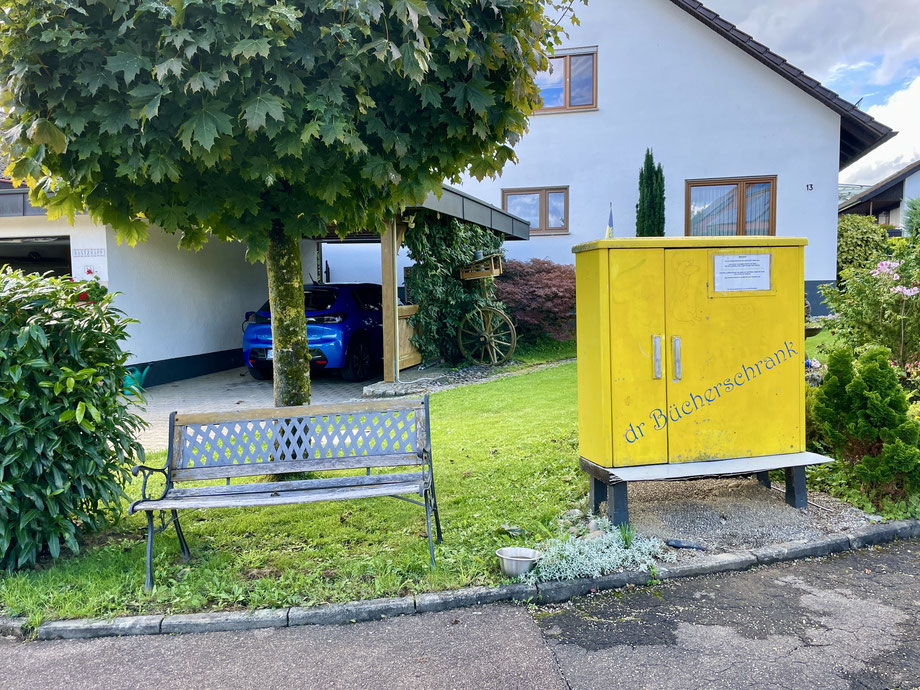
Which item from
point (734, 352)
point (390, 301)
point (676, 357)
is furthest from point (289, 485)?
point (390, 301)

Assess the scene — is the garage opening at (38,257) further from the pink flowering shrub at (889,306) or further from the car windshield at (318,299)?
the pink flowering shrub at (889,306)

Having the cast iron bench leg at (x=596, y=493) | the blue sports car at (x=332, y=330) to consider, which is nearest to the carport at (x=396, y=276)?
the blue sports car at (x=332, y=330)

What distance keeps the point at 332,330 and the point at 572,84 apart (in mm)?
9698

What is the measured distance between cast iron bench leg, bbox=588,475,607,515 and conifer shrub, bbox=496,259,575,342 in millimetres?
10306

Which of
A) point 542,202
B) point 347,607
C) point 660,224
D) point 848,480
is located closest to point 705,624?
point 347,607

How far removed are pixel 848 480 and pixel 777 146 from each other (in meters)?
12.8

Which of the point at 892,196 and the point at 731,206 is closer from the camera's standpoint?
the point at 731,206

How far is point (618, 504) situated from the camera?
420 centimetres

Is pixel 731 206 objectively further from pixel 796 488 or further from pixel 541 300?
pixel 796 488

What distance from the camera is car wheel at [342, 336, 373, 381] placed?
11.6m

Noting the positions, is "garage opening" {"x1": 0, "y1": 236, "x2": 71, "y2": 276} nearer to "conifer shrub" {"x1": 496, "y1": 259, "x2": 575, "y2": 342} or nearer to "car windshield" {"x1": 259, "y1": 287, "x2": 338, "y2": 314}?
"car windshield" {"x1": 259, "y1": 287, "x2": 338, "y2": 314}

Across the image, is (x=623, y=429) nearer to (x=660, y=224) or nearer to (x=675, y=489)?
(x=675, y=489)

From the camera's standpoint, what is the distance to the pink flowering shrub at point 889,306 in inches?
265

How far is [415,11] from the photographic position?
3418 millimetres
